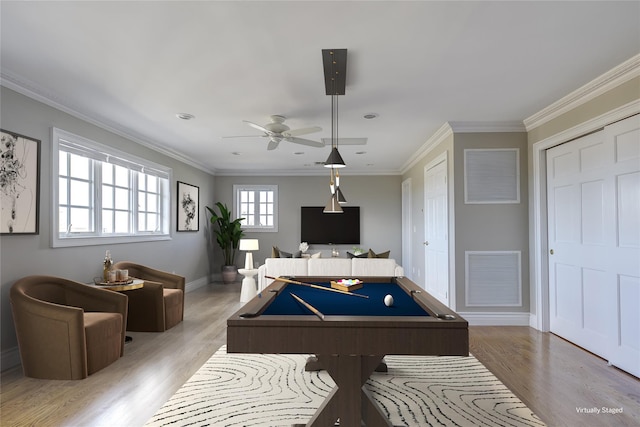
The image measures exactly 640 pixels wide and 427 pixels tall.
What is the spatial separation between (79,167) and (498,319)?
5310 mm

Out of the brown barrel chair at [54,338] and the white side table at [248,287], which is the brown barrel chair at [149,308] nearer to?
the brown barrel chair at [54,338]

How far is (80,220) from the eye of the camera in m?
4.25

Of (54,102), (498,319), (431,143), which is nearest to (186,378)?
(54,102)

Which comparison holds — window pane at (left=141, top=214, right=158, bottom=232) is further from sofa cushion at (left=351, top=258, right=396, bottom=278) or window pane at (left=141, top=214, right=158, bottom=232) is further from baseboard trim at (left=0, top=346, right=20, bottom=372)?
sofa cushion at (left=351, top=258, right=396, bottom=278)

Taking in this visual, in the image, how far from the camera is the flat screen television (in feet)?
28.7

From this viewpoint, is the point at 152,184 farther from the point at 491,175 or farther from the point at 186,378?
the point at 491,175

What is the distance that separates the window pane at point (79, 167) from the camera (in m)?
4.14

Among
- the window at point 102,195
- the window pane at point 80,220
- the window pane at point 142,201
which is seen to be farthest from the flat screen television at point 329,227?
the window pane at point 80,220

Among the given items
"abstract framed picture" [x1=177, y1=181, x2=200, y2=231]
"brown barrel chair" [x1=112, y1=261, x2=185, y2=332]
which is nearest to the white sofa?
"brown barrel chair" [x1=112, y1=261, x2=185, y2=332]

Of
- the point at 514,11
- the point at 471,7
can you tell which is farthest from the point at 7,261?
the point at 514,11

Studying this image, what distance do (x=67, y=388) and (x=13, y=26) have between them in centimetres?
256

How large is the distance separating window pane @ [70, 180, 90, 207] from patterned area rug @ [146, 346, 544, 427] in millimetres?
2436

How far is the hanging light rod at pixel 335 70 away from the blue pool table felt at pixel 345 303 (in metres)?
1.76

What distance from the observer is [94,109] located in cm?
411
